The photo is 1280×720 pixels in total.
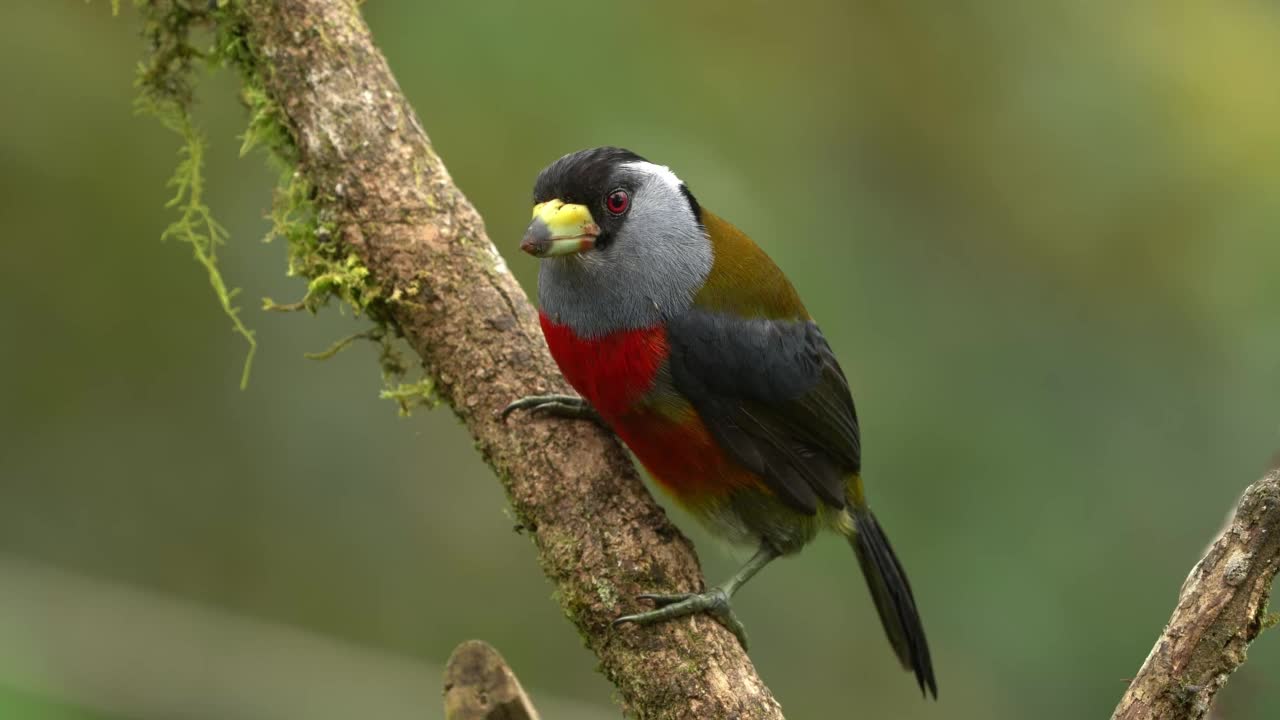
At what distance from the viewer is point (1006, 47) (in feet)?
16.9

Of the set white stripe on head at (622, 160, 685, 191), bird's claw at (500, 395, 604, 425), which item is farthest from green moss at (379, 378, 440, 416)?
white stripe on head at (622, 160, 685, 191)

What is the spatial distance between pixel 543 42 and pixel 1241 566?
3.35 m

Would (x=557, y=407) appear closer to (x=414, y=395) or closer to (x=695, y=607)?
(x=414, y=395)

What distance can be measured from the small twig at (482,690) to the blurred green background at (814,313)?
212cm

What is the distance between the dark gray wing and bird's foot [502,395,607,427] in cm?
26

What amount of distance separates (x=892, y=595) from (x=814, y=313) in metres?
1.38

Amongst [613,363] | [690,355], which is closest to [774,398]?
[690,355]

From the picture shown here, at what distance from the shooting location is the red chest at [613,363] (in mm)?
2912

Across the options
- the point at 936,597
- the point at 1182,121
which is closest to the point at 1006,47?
→ the point at 1182,121

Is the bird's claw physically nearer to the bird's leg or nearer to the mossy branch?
the mossy branch

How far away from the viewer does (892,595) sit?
11.3 feet

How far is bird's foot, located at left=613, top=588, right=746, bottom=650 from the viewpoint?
2.64 metres

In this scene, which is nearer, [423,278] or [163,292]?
[423,278]

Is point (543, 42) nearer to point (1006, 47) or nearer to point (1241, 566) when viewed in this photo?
point (1006, 47)
